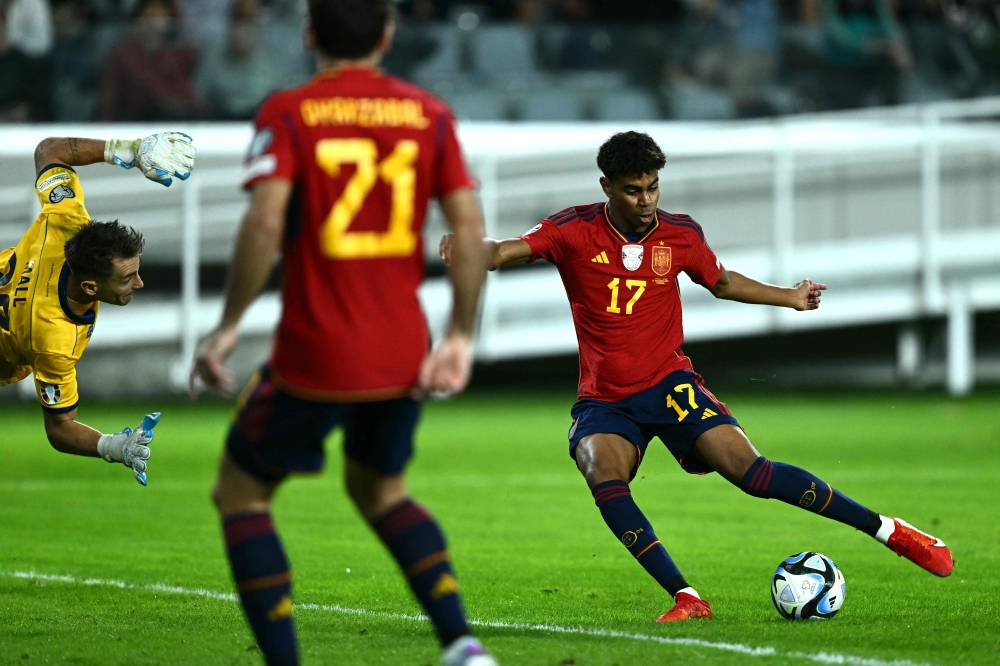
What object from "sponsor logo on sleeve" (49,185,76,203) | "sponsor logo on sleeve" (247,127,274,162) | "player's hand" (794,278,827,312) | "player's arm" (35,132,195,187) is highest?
"sponsor logo on sleeve" (247,127,274,162)

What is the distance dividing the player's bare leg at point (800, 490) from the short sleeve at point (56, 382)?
2.71 metres

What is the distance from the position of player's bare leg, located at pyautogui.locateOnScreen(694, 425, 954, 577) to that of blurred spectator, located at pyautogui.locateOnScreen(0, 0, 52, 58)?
1263 centimetres

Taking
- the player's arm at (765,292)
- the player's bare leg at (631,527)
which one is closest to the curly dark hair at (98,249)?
the player's bare leg at (631,527)

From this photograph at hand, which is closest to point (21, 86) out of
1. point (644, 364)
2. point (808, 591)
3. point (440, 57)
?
point (440, 57)

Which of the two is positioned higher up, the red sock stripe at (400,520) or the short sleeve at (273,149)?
the short sleeve at (273,149)

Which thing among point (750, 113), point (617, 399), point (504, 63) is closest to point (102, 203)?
point (504, 63)

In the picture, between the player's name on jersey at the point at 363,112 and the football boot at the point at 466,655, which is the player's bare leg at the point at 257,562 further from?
the player's name on jersey at the point at 363,112

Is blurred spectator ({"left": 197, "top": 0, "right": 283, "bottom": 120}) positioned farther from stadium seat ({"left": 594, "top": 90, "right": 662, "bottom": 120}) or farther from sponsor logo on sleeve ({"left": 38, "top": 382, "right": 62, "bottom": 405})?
sponsor logo on sleeve ({"left": 38, "top": 382, "right": 62, "bottom": 405})

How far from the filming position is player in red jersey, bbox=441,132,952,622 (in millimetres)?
5402

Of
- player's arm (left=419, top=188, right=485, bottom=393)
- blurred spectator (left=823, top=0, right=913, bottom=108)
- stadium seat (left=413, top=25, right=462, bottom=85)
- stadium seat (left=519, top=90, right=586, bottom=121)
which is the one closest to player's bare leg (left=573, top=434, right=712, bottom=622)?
player's arm (left=419, top=188, right=485, bottom=393)

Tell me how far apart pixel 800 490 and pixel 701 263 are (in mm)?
997

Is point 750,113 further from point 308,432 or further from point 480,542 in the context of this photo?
point 308,432

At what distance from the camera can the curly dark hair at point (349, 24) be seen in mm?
3590

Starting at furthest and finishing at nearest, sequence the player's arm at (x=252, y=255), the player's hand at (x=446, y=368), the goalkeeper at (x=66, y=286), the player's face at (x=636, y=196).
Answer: the goalkeeper at (x=66, y=286)
the player's face at (x=636, y=196)
the player's hand at (x=446, y=368)
the player's arm at (x=252, y=255)
